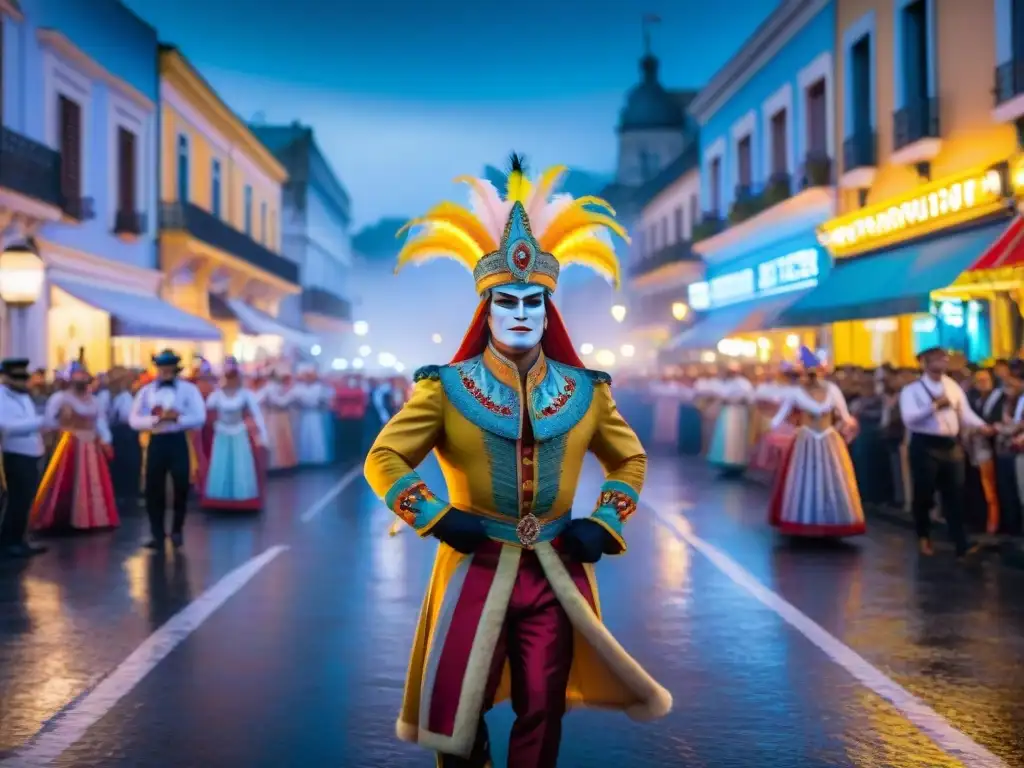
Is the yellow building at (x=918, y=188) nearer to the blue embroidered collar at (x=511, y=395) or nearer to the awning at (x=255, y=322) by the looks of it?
the blue embroidered collar at (x=511, y=395)

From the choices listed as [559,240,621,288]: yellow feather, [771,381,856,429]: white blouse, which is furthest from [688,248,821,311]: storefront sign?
[559,240,621,288]: yellow feather

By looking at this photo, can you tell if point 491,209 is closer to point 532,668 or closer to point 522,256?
point 522,256

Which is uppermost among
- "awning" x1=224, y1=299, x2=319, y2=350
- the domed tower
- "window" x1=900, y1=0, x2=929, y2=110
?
the domed tower

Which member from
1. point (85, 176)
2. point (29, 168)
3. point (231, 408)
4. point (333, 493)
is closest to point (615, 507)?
point (231, 408)

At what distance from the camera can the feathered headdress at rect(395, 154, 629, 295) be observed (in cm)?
492

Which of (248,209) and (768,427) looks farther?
(248,209)

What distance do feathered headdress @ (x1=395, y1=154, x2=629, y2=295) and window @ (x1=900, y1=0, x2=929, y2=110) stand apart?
1744 cm

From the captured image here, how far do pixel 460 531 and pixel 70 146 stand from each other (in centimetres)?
2261

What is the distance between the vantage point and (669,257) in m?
43.3

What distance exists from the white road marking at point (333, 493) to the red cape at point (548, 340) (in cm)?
1035

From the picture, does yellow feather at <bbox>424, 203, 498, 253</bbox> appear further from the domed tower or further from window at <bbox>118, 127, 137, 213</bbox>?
the domed tower

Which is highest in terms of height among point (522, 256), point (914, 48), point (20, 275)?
point (914, 48)

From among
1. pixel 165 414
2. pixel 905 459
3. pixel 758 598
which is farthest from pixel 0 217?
pixel 758 598

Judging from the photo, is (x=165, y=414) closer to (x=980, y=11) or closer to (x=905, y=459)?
(x=905, y=459)
